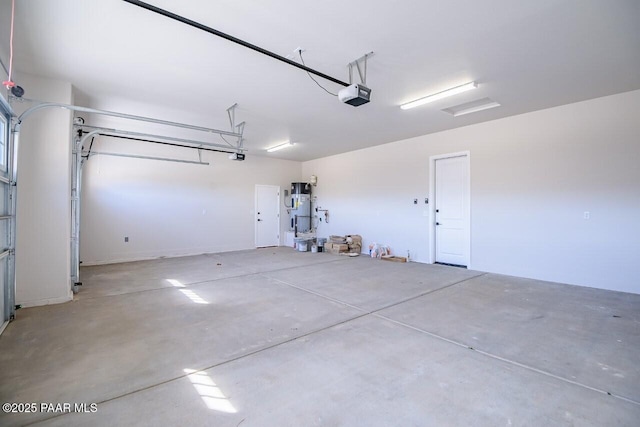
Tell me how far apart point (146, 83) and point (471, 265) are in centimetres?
652

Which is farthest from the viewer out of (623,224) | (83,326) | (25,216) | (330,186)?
(330,186)

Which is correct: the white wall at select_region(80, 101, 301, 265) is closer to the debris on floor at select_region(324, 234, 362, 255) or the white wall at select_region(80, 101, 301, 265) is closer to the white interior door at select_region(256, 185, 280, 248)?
the white interior door at select_region(256, 185, 280, 248)

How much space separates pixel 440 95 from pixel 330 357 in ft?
12.6

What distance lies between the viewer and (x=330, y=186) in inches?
364

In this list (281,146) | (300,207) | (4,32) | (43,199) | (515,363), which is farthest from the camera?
(300,207)

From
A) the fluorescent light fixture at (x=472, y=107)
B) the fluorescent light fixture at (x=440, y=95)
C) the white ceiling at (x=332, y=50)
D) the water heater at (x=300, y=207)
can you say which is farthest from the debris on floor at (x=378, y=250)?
the fluorescent light fixture at (x=440, y=95)

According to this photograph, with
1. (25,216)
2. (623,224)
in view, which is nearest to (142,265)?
(25,216)

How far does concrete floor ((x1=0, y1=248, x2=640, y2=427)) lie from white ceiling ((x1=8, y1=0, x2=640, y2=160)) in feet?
9.73

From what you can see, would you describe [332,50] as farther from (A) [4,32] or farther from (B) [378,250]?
(B) [378,250]

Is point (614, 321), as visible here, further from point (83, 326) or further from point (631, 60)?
point (83, 326)

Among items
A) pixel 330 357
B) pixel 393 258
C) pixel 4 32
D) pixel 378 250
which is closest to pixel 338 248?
pixel 378 250

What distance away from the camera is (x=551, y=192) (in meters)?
4.94

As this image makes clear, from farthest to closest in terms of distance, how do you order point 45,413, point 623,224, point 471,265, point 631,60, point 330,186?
point 330,186 < point 471,265 < point 623,224 < point 631,60 < point 45,413

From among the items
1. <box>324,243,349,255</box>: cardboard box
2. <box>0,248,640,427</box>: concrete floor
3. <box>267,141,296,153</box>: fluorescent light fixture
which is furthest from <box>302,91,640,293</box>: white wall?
<box>267,141,296,153</box>: fluorescent light fixture
